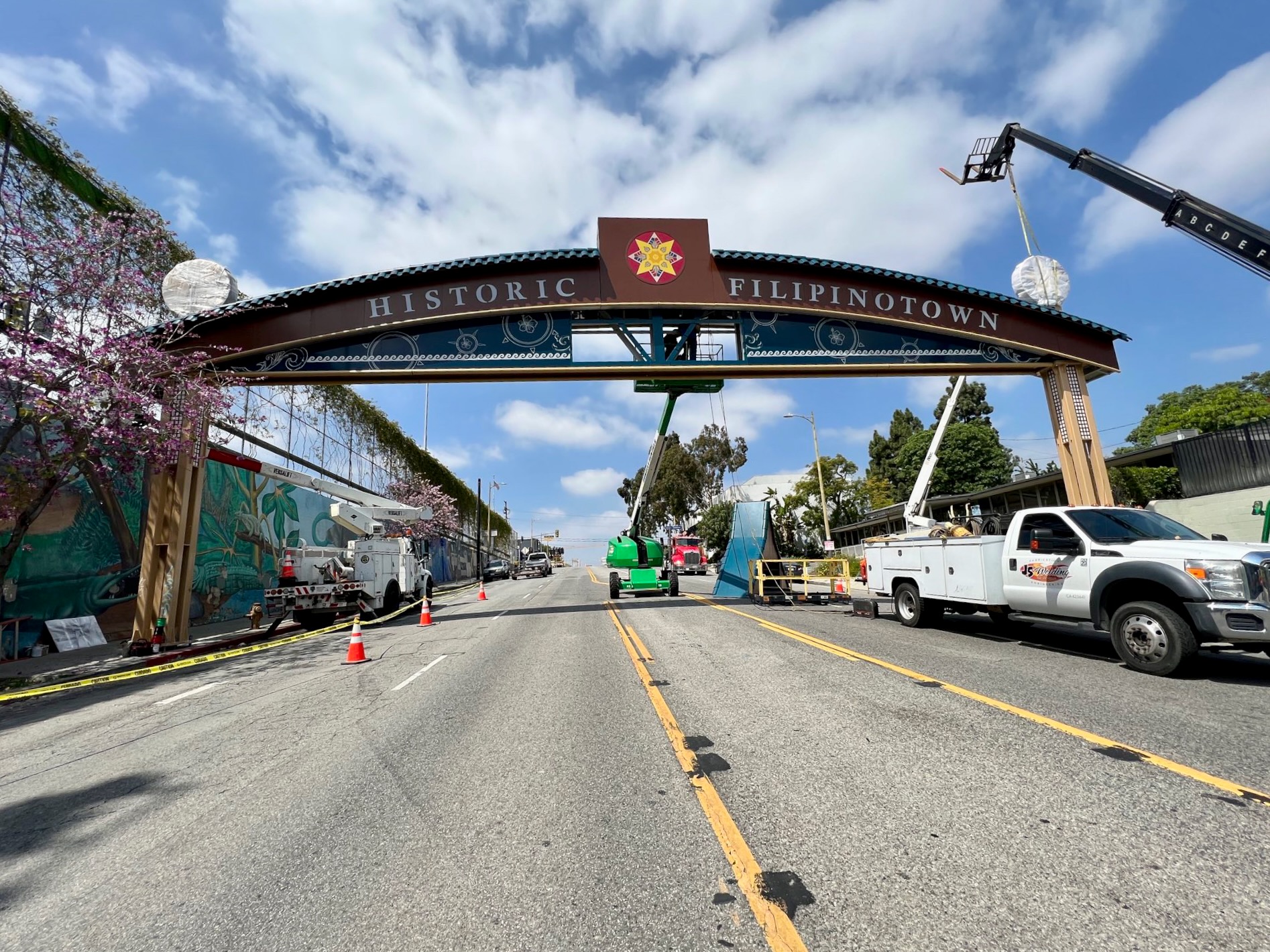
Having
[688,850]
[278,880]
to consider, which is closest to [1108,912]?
[688,850]

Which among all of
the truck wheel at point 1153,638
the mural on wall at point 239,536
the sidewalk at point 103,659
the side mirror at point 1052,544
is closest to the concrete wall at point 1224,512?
the side mirror at point 1052,544

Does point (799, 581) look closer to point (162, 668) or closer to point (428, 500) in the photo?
point (162, 668)

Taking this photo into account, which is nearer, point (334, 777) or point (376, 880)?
point (376, 880)

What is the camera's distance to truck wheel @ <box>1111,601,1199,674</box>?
22.1ft

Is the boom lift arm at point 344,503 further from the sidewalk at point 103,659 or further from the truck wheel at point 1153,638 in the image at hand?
the truck wheel at point 1153,638

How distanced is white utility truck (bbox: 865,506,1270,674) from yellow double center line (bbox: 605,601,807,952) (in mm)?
5726

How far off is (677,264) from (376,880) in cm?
1494

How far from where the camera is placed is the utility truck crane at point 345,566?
15711 mm

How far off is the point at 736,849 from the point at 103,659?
1430 centimetres

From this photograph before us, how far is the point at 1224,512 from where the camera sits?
24.2m

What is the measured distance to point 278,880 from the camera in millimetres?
3283

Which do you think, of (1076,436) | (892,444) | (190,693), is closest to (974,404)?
(892,444)

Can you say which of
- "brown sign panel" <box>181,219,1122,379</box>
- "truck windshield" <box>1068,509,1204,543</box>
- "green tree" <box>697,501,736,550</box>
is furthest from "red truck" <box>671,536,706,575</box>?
"truck windshield" <box>1068,509,1204,543</box>

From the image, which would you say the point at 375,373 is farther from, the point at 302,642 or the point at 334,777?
the point at 334,777
